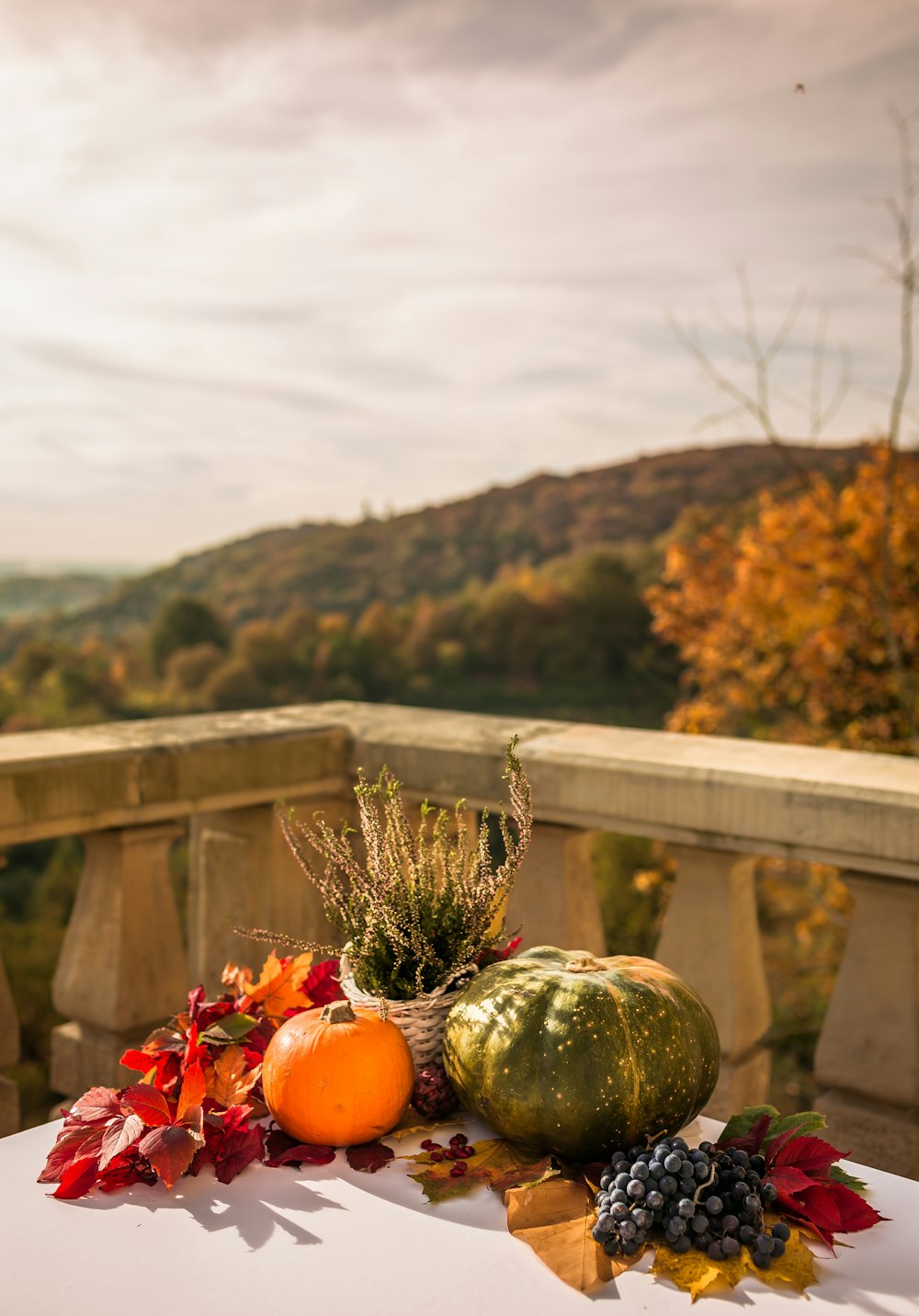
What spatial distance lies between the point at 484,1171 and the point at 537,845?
1106 mm

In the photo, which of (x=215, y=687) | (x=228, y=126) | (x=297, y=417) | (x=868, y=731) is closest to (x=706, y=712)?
(x=868, y=731)

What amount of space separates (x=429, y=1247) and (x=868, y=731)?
290 inches

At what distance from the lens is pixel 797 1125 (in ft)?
3.71

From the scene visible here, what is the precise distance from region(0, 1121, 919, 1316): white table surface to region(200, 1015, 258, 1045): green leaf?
221 mm

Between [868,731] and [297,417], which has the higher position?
[297,417]

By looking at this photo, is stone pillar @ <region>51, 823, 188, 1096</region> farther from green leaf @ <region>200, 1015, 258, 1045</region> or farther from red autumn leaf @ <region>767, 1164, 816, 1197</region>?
red autumn leaf @ <region>767, 1164, 816, 1197</region>

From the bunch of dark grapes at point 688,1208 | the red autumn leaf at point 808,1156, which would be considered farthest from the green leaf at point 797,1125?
the bunch of dark grapes at point 688,1208

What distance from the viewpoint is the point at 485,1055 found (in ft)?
3.86

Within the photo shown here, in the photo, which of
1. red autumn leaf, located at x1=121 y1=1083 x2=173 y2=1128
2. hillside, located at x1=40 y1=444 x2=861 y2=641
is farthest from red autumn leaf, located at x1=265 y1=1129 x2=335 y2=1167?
hillside, located at x1=40 y1=444 x2=861 y2=641

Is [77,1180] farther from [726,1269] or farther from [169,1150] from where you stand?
[726,1269]

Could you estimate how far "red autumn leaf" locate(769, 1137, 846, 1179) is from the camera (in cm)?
107

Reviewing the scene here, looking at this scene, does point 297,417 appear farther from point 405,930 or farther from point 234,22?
point 405,930

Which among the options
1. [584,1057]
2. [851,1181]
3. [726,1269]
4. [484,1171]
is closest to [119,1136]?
[484,1171]

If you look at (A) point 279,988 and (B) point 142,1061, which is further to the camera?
(A) point 279,988
